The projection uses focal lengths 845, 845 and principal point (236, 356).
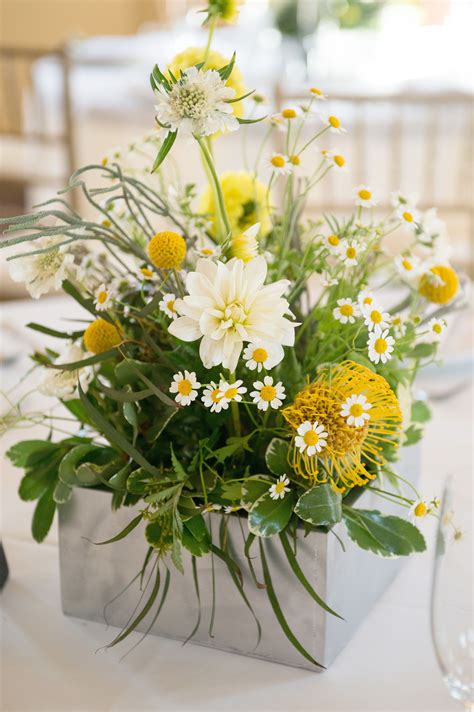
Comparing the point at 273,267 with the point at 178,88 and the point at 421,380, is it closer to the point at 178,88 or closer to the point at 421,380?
the point at 178,88

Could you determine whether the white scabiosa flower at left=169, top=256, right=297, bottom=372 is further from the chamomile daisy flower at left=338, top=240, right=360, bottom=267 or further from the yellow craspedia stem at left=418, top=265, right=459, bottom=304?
the yellow craspedia stem at left=418, top=265, right=459, bottom=304

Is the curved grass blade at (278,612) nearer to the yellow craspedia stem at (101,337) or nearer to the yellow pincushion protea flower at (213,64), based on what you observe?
the yellow craspedia stem at (101,337)

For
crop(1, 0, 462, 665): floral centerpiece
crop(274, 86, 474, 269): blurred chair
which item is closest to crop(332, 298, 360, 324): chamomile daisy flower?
crop(1, 0, 462, 665): floral centerpiece

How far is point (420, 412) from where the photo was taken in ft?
2.13

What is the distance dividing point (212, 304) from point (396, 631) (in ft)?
0.91

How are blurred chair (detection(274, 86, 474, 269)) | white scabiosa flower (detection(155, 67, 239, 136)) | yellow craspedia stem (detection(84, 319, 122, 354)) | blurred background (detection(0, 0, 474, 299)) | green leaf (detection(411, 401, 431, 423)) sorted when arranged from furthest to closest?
blurred background (detection(0, 0, 474, 299))
blurred chair (detection(274, 86, 474, 269))
green leaf (detection(411, 401, 431, 423))
yellow craspedia stem (detection(84, 319, 122, 354))
white scabiosa flower (detection(155, 67, 239, 136))

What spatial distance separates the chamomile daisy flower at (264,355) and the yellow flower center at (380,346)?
0.23 ft

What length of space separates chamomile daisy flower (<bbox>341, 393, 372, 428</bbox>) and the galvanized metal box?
0.07 m

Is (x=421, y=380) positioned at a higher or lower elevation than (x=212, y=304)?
lower

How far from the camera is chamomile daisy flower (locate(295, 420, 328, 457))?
454mm

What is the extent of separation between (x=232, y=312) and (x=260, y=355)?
0.03 metres

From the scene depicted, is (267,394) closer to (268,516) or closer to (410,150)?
(268,516)

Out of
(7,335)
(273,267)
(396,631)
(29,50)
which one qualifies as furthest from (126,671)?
(29,50)

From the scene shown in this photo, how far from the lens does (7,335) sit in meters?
1.17
